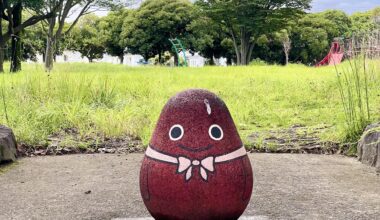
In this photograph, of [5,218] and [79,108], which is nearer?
[5,218]

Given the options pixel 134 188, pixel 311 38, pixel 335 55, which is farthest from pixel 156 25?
pixel 134 188

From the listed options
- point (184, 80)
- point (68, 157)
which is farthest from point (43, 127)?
point (184, 80)

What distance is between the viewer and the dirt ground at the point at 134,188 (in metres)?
3.17

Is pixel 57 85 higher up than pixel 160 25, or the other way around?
pixel 160 25

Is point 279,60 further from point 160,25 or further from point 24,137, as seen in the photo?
point 24,137

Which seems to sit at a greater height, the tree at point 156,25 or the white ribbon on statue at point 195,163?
the tree at point 156,25

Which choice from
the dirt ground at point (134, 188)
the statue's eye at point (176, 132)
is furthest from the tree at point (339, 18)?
the statue's eye at point (176, 132)

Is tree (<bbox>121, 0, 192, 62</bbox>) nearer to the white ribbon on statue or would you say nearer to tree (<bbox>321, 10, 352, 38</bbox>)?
tree (<bbox>321, 10, 352, 38</bbox>)

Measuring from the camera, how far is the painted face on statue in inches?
91.6

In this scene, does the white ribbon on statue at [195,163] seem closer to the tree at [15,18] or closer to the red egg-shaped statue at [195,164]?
the red egg-shaped statue at [195,164]

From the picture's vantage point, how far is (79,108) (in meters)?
6.57

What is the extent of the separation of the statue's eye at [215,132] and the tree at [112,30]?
35.9m

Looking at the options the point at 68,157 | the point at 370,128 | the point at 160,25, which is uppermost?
the point at 160,25

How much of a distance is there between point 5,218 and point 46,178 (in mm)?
1128
